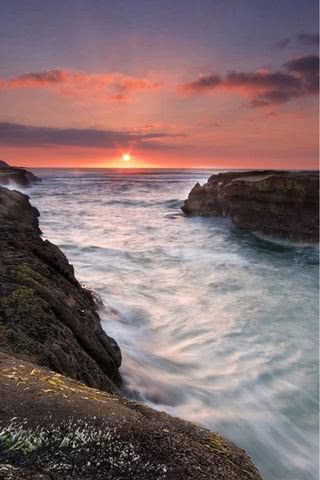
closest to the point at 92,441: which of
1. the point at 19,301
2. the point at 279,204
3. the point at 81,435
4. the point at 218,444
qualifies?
the point at 81,435

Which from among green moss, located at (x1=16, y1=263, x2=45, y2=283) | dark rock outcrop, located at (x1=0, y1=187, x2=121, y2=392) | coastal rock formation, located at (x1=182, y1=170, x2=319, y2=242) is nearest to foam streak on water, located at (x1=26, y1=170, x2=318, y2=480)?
dark rock outcrop, located at (x1=0, y1=187, x2=121, y2=392)

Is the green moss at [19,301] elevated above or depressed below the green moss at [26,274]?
below

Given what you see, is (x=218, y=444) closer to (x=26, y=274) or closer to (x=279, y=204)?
(x=26, y=274)

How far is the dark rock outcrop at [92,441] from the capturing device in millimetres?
2096

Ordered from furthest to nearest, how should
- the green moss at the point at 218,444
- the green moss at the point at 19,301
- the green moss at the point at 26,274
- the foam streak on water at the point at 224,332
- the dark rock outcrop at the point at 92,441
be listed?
the foam streak on water at the point at 224,332, the green moss at the point at 26,274, the green moss at the point at 19,301, the green moss at the point at 218,444, the dark rock outcrop at the point at 92,441

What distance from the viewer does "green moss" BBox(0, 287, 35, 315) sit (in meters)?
4.32

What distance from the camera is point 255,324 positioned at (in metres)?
10.7

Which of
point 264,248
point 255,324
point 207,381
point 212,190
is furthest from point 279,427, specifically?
point 212,190

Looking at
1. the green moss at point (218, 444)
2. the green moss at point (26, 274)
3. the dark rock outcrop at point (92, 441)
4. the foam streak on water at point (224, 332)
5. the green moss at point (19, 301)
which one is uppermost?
the green moss at point (26, 274)

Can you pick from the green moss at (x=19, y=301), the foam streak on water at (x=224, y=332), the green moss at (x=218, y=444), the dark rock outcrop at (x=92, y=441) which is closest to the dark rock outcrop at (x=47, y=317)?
the green moss at (x=19, y=301)

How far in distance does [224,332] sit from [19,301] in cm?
686

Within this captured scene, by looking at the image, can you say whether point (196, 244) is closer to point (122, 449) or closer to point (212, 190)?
point (212, 190)

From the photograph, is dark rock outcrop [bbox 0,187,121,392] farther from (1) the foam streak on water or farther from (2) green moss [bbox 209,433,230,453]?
(2) green moss [bbox 209,433,230,453]

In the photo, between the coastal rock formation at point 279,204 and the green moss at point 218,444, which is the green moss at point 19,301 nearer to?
the green moss at point 218,444
